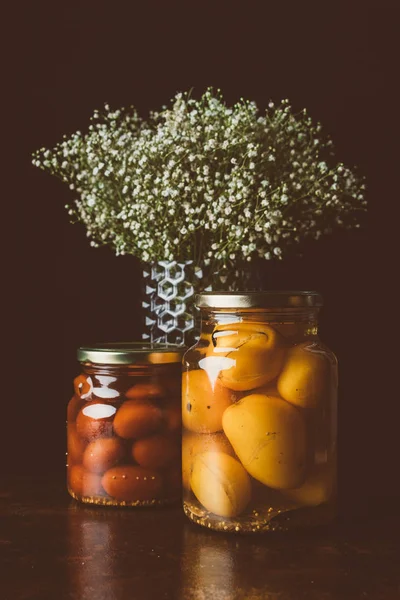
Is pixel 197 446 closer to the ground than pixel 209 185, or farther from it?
closer to the ground

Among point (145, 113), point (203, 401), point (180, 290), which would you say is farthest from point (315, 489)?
point (145, 113)

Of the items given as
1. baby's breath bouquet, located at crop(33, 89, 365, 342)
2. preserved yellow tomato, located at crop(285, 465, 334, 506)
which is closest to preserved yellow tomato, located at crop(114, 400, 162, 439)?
preserved yellow tomato, located at crop(285, 465, 334, 506)

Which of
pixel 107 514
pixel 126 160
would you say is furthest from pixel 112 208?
pixel 107 514

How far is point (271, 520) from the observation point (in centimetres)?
106

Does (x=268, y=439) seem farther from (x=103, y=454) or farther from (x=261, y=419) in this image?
(x=103, y=454)

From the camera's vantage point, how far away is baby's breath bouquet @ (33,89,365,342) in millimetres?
1399

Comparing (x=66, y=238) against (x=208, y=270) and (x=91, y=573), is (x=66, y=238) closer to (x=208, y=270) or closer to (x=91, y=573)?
(x=208, y=270)

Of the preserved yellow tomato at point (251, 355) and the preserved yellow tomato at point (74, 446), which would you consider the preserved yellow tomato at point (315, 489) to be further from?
the preserved yellow tomato at point (74, 446)

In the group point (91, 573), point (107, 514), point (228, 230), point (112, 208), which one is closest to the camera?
point (91, 573)

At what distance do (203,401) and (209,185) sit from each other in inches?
17.6

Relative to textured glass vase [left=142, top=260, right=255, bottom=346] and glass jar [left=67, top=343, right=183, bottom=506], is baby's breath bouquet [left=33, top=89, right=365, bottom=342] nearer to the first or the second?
textured glass vase [left=142, top=260, right=255, bottom=346]

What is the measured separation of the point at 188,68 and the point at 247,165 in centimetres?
44

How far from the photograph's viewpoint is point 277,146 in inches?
58.4

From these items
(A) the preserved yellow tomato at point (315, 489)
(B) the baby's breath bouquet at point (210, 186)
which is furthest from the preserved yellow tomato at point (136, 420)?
(B) the baby's breath bouquet at point (210, 186)
